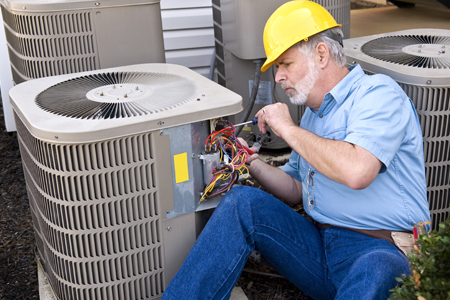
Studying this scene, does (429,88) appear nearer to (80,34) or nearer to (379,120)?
(379,120)

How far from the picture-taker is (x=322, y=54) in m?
1.82

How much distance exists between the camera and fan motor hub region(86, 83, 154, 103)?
1.87 metres

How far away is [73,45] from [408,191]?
1.63 metres

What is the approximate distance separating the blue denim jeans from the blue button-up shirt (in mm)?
83

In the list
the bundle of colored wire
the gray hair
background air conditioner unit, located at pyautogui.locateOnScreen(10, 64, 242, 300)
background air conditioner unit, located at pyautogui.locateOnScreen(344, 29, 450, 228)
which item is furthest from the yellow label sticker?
background air conditioner unit, located at pyautogui.locateOnScreen(344, 29, 450, 228)

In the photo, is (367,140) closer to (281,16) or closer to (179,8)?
(281,16)

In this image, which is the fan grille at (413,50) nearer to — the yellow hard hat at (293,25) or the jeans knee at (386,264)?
the yellow hard hat at (293,25)

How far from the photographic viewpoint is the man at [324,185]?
64.1 inches

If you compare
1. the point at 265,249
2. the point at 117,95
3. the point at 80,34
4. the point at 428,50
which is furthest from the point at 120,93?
the point at 428,50

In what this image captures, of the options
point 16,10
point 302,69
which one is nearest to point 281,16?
point 302,69

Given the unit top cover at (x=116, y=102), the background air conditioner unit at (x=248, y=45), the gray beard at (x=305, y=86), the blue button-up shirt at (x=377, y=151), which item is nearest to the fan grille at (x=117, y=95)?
the unit top cover at (x=116, y=102)

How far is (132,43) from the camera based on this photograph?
8.13ft

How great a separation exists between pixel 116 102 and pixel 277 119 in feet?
1.97

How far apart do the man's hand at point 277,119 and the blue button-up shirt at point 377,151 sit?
139 millimetres
